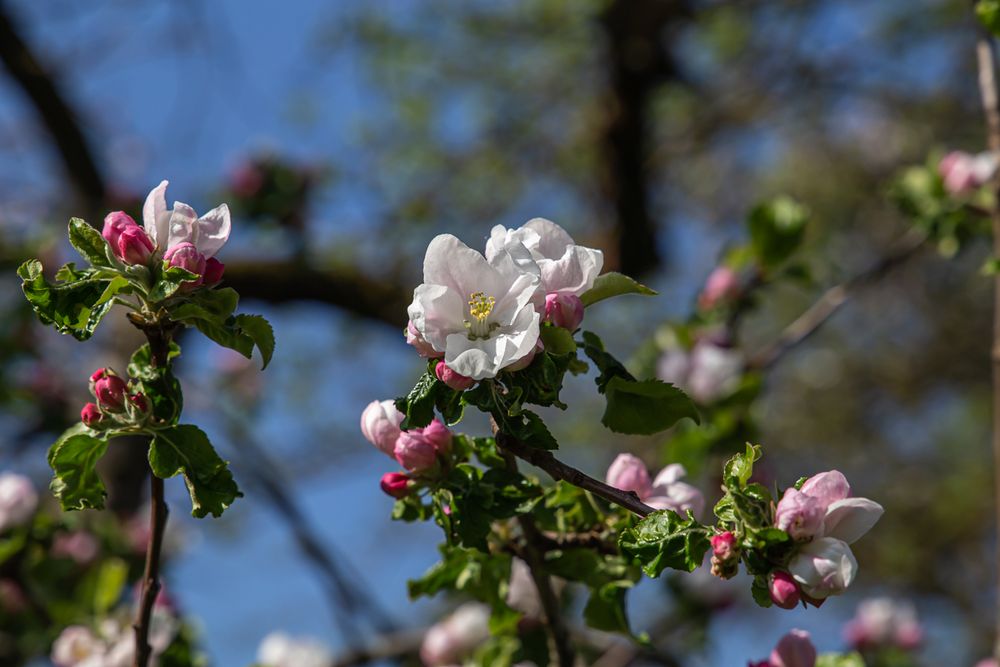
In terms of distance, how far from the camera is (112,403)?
1103 millimetres

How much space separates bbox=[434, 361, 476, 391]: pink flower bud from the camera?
3.19 ft

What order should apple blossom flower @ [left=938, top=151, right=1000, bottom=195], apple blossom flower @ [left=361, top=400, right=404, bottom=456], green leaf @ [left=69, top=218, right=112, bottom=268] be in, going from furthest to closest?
1. apple blossom flower @ [left=938, top=151, right=1000, bottom=195]
2. apple blossom flower @ [left=361, top=400, right=404, bottom=456]
3. green leaf @ [left=69, top=218, right=112, bottom=268]

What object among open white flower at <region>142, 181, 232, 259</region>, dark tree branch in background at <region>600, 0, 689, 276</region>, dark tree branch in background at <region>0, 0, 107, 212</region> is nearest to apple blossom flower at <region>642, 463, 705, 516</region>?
open white flower at <region>142, 181, 232, 259</region>

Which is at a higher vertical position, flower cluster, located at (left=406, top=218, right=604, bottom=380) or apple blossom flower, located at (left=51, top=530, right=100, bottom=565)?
apple blossom flower, located at (left=51, top=530, right=100, bottom=565)

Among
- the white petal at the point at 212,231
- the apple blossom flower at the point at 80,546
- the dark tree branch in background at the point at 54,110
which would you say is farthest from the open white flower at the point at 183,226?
the dark tree branch in background at the point at 54,110

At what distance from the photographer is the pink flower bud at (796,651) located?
123cm

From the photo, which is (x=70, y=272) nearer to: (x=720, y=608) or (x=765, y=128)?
(x=720, y=608)

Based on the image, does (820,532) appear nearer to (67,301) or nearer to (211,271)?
(211,271)

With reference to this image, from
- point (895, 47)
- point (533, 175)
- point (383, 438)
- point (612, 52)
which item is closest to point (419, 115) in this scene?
point (533, 175)

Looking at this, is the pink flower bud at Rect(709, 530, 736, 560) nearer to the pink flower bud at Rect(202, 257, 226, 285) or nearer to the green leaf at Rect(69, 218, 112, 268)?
the pink flower bud at Rect(202, 257, 226, 285)

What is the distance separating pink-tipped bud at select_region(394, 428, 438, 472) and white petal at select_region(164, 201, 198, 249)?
0.31 metres

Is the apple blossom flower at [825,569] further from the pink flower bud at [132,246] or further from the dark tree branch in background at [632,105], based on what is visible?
the dark tree branch in background at [632,105]

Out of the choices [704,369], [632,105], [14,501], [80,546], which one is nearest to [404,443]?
[14,501]

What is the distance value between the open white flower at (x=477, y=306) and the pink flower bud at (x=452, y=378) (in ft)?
0.06
